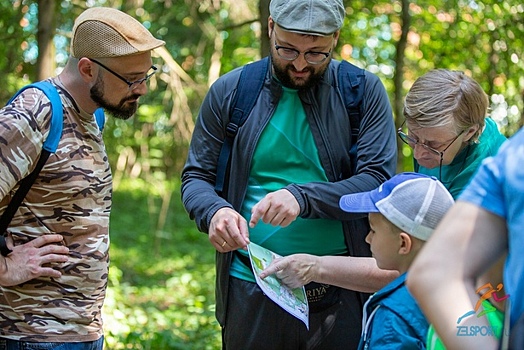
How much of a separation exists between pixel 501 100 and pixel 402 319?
4.70m

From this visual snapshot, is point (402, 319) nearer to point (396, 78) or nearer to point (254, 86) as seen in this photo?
point (254, 86)

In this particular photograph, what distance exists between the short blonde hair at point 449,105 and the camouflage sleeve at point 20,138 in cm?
135

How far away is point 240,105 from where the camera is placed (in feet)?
9.58

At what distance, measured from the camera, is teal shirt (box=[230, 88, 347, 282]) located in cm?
287

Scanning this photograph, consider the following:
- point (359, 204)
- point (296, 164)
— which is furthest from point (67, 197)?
point (359, 204)

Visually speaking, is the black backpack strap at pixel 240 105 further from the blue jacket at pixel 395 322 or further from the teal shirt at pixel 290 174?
the blue jacket at pixel 395 322

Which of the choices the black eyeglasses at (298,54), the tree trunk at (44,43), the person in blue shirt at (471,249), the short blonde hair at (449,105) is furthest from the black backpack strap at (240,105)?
the tree trunk at (44,43)

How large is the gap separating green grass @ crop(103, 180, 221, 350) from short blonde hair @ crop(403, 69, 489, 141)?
3.03 m

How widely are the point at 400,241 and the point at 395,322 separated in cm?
25

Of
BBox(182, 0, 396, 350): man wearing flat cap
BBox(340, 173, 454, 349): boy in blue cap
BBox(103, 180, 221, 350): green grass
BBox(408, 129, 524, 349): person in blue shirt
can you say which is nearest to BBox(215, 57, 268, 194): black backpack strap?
BBox(182, 0, 396, 350): man wearing flat cap

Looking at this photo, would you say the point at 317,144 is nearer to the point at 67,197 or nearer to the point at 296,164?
the point at 296,164

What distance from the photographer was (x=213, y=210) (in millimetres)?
2699

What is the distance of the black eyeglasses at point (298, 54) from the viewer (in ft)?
9.29

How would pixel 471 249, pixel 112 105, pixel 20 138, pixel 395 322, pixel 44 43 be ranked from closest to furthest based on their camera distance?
pixel 471 249 < pixel 395 322 < pixel 20 138 < pixel 112 105 < pixel 44 43
